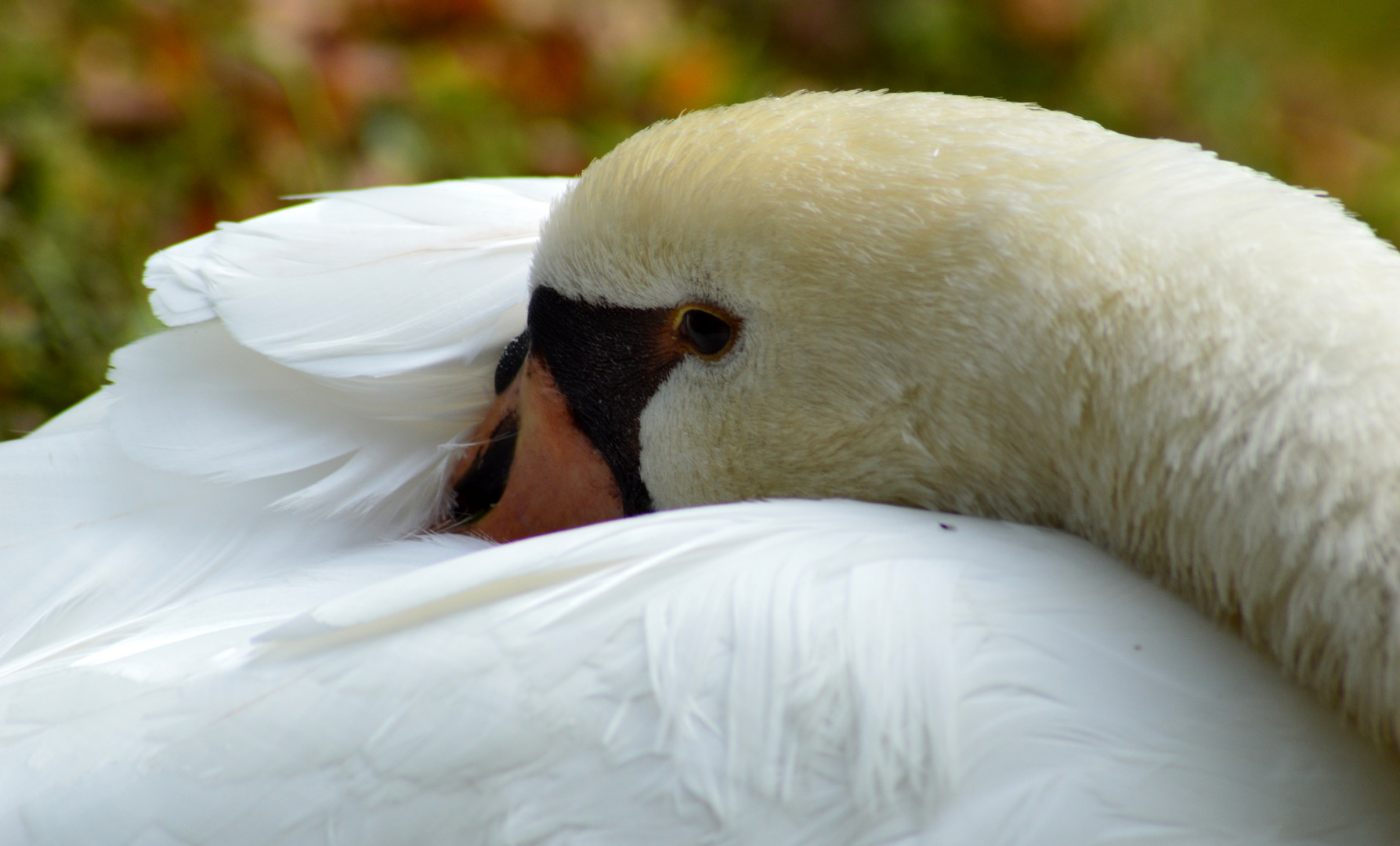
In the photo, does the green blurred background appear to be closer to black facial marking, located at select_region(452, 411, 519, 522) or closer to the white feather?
black facial marking, located at select_region(452, 411, 519, 522)

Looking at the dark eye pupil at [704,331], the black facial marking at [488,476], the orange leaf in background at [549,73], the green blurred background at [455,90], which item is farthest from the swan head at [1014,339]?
the orange leaf in background at [549,73]

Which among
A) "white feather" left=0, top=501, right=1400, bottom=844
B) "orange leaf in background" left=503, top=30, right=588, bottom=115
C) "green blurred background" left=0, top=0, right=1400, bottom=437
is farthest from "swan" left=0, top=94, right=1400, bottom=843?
"orange leaf in background" left=503, top=30, right=588, bottom=115

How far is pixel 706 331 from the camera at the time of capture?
1317 mm

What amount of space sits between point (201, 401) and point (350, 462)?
172mm

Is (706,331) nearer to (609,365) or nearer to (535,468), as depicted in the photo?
(609,365)

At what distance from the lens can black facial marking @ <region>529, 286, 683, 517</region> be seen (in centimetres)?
138

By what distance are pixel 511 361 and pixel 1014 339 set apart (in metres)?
0.61

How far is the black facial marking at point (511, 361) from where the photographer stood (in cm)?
152

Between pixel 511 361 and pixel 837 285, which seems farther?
pixel 511 361

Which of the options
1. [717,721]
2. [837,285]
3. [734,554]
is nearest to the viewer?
[717,721]

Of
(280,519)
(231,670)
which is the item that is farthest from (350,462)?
(231,670)

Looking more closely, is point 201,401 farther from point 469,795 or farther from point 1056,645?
point 1056,645

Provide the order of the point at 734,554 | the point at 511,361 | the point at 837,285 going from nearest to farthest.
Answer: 1. the point at 734,554
2. the point at 837,285
3. the point at 511,361

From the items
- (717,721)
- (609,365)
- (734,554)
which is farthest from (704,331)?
(717,721)
